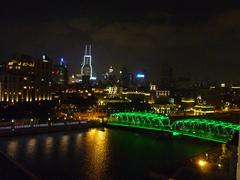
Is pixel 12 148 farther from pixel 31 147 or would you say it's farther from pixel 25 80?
pixel 25 80

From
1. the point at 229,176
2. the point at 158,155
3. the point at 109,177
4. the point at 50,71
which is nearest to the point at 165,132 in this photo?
the point at 158,155

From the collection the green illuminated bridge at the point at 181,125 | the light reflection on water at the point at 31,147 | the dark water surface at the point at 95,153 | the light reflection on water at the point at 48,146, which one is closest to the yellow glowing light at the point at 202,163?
the dark water surface at the point at 95,153

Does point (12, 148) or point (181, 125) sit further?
point (181, 125)

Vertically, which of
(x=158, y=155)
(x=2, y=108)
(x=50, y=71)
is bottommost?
(x=158, y=155)

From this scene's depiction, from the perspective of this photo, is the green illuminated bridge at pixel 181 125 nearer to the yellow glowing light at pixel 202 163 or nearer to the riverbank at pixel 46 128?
the riverbank at pixel 46 128

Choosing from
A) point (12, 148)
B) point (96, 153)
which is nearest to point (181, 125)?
point (96, 153)

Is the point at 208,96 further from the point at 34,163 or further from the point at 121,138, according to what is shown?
the point at 34,163
